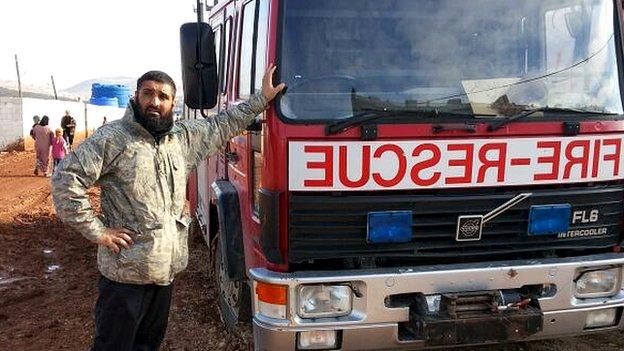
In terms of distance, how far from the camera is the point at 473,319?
109 inches

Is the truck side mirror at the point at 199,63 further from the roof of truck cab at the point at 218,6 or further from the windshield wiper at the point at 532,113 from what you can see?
the windshield wiper at the point at 532,113

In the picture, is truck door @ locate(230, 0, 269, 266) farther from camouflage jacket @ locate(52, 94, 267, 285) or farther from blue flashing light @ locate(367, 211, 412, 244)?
blue flashing light @ locate(367, 211, 412, 244)

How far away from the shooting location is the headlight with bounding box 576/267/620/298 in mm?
2955

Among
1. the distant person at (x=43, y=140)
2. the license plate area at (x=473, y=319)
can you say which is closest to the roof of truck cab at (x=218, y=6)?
the license plate area at (x=473, y=319)

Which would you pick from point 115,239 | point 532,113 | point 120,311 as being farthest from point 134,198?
point 532,113

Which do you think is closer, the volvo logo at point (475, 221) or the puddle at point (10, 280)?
the volvo logo at point (475, 221)

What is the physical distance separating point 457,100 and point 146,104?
59.9 inches

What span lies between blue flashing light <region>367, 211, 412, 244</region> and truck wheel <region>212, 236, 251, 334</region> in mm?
990

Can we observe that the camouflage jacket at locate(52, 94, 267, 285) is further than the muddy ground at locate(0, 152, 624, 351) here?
No

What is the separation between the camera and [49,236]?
7109 millimetres

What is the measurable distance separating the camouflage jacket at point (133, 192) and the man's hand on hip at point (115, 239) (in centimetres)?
3

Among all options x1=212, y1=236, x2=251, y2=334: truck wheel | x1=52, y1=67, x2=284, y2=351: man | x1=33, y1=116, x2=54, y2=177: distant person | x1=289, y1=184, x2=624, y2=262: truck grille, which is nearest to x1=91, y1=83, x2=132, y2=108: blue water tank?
x1=33, y1=116, x2=54, y2=177: distant person

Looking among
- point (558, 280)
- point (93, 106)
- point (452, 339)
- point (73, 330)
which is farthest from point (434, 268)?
point (93, 106)

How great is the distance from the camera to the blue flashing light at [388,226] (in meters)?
2.75
